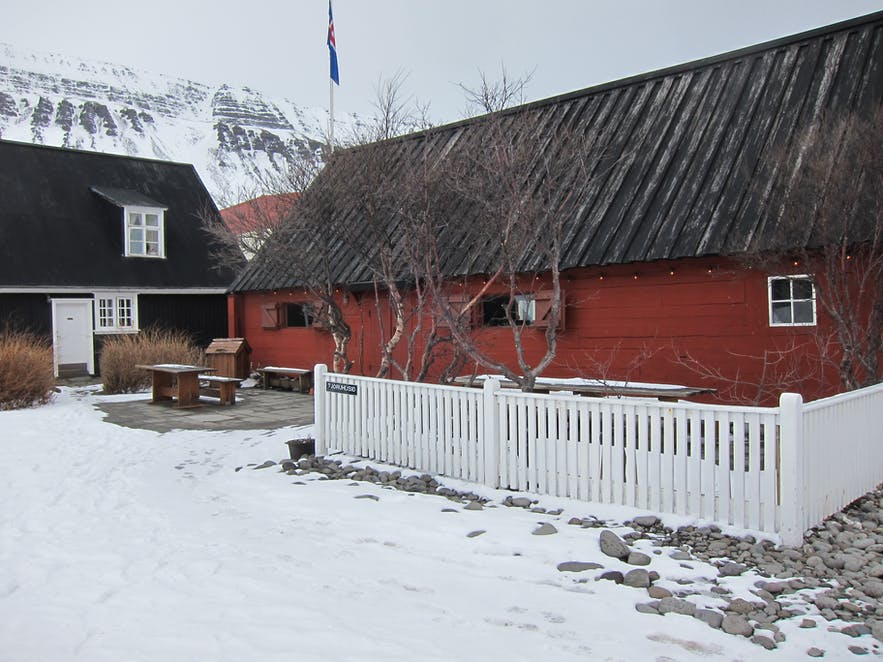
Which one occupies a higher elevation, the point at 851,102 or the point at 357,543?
the point at 851,102

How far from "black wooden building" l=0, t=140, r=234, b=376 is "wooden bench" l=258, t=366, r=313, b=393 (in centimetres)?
592

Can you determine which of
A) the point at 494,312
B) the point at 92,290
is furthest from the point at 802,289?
the point at 92,290

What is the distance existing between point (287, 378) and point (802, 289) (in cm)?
1085

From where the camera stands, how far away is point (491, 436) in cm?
673

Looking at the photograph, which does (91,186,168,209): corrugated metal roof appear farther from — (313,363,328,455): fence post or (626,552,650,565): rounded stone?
(626,552,650,565): rounded stone

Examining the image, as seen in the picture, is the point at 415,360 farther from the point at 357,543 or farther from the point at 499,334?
the point at 357,543

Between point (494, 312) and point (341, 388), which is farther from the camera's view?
point (494, 312)

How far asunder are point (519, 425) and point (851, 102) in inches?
280

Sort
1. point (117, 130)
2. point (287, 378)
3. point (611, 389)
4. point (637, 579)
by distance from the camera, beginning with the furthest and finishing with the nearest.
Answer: point (117, 130) → point (287, 378) → point (611, 389) → point (637, 579)

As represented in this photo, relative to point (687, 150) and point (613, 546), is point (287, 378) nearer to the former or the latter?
point (687, 150)

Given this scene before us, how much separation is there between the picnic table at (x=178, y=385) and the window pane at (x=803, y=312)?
9899 mm

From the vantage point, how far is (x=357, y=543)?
210 inches

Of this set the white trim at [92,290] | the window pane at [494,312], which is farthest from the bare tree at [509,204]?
the white trim at [92,290]

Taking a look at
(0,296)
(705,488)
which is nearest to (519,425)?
(705,488)
